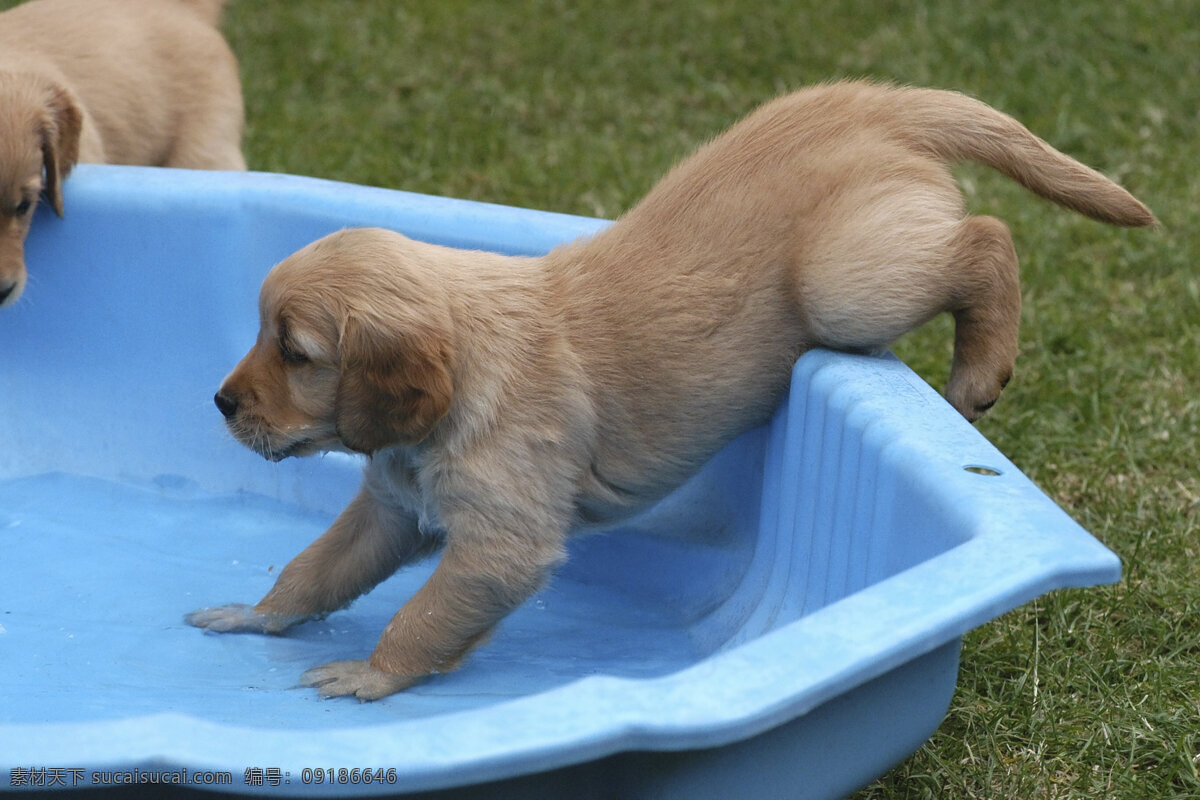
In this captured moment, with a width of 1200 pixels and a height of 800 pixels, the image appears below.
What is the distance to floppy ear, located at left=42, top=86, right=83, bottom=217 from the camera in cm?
391

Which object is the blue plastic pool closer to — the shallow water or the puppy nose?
the shallow water

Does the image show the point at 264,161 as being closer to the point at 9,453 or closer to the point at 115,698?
the point at 9,453

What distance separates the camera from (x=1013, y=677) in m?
3.21

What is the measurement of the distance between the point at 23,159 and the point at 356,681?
6.20 feet

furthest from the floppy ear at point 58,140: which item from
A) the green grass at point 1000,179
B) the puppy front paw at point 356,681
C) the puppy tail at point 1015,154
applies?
the puppy tail at point 1015,154

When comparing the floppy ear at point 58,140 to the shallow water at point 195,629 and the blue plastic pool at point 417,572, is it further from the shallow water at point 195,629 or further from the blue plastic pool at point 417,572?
the shallow water at point 195,629

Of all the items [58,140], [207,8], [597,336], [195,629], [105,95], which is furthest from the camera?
[207,8]

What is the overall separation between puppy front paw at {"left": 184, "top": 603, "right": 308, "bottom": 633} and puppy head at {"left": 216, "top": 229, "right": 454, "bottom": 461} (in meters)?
0.57

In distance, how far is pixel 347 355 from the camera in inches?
106

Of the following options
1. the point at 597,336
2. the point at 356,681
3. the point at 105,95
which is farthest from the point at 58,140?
the point at 356,681

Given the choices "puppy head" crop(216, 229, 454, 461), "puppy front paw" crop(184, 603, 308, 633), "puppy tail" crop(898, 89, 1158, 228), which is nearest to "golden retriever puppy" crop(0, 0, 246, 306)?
"puppy front paw" crop(184, 603, 308, 633)

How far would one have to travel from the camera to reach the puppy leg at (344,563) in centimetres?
316

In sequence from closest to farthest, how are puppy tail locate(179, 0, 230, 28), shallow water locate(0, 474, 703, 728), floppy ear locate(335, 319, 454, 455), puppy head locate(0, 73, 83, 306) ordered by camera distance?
floppy ear locate(335, 319, 454, 455)
shallow water locate(0, 474, 703, 728)
puppy head locate(0, 73, 83, 306)
puppy tail locate(179, 0, 230, 28)

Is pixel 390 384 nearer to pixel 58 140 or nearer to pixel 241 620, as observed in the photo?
pixel 241 620
